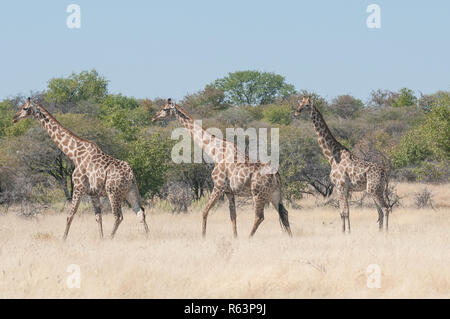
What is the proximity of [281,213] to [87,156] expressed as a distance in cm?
365

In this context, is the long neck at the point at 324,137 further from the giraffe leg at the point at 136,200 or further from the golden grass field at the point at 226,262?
the giraffe leg at the point at 136,200

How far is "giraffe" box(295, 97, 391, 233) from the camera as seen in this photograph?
13.2 meters

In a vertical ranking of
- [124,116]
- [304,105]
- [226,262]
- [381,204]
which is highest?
[304,105]

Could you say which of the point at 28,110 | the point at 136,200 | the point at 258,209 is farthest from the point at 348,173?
the point at 28,110

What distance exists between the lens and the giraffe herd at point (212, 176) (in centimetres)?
1205

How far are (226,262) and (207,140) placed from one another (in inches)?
155

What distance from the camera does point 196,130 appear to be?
13016mm

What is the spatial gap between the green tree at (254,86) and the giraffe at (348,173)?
51.3 meters

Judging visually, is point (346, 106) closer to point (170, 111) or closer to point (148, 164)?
point (148, 164)

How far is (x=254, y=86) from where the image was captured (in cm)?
6644

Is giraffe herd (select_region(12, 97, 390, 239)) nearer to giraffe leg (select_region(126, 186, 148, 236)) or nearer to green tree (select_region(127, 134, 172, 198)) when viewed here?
giraffe leg (select_region(126, 186, 148, 236))

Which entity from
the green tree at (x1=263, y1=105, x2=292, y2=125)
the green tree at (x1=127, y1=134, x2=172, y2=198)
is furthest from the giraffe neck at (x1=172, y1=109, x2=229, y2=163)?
the green tree at (x1=263, y1=105, x2=292, y2=125)

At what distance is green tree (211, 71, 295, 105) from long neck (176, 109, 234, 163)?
5205cm

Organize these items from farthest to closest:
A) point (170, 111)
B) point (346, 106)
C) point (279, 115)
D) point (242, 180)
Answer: point (346, 106), point (279, 115), point (170, 111), point (242, 180)
